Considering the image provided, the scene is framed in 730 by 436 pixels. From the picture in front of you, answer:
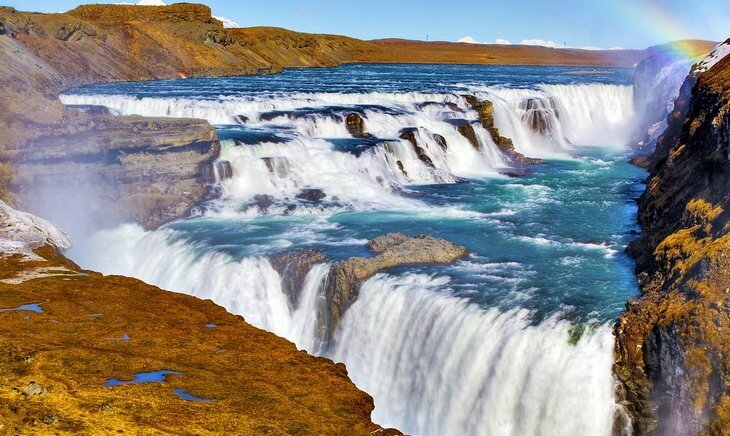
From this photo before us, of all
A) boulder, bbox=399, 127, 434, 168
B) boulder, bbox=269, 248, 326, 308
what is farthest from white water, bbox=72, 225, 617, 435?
boulder, bbox=399, 127, 434, 168

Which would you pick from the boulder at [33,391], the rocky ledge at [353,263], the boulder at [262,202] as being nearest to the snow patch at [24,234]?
the rocky ledge at [353,263]

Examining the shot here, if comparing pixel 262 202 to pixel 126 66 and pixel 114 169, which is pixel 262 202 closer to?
pixel 114 169

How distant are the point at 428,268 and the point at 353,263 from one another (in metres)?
1.69

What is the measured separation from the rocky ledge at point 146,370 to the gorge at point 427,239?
0.63 ft

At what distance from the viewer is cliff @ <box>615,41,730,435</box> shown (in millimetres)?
9969

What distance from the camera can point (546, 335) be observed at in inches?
490

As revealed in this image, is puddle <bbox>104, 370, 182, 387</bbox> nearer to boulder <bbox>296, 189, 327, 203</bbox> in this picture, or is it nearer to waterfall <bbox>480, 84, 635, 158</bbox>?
boulder <bbox>296, 189, 327, 203</bbox>

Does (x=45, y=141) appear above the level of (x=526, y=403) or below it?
above

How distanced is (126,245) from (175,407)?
1343 centimetres

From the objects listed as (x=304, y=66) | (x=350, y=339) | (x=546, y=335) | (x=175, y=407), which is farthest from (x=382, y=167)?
(x=304, y=66)

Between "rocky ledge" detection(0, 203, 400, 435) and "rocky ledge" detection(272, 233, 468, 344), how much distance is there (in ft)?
8.26

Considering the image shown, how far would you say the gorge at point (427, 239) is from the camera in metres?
11.6

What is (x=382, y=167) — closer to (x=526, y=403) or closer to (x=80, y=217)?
(x=80, y=217)

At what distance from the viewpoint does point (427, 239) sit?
1788 cm
